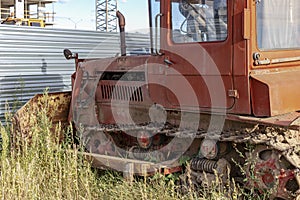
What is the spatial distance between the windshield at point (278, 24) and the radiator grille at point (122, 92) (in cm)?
183

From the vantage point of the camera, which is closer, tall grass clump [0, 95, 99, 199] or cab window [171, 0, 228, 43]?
cab window [171, 0, 228, 43]

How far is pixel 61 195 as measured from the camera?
4758 mm

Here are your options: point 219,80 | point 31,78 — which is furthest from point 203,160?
point 31,78

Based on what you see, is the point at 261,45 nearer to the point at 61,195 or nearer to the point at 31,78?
the point at 61,195

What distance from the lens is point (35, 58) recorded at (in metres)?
9.01

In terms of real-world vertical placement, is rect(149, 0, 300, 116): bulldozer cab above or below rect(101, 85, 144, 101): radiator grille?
above

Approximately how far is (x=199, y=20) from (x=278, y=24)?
815 mm

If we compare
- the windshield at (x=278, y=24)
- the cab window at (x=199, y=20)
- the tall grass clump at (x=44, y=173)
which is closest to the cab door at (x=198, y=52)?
the cab window at (x=199, y=20)

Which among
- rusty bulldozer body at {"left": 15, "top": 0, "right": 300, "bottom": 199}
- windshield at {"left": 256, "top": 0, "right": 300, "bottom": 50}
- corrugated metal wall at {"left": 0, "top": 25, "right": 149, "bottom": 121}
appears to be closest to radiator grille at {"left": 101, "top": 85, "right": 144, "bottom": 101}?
rusty bulldozer body at {"left": 15, "top": 0, "right": 300, "bottom": 199}

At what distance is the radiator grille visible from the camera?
5469 millimetres

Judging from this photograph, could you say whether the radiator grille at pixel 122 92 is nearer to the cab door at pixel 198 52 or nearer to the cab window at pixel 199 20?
the cab door at pixel 198 52

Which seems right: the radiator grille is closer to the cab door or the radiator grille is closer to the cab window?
the cab door

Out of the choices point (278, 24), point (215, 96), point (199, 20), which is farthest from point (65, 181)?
point (278, 24)

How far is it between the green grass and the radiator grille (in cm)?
96
